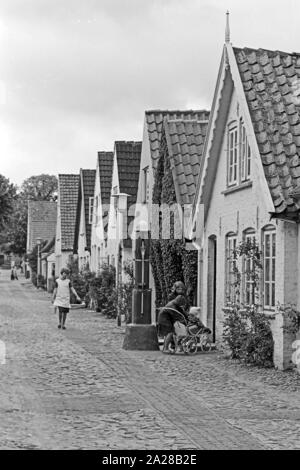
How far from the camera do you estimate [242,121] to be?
17.8 metres

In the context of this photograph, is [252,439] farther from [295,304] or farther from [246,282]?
[246,282]

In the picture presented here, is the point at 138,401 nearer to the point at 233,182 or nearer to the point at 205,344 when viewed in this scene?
the point at 205,344

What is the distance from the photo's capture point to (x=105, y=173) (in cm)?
4016

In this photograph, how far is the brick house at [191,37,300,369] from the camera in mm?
14867

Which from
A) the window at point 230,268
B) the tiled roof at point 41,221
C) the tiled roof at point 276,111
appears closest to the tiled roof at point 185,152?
the window at point 230,268

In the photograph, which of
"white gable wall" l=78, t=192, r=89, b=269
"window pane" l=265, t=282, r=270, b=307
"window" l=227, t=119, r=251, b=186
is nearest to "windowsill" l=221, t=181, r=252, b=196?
"window" l=227, t=119, r=251, b=186

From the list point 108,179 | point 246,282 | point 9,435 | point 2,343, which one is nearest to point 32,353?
point 2,343

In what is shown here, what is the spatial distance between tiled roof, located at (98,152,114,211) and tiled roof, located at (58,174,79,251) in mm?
13566

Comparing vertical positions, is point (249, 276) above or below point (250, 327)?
above

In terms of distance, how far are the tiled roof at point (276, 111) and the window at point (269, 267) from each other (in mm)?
1156

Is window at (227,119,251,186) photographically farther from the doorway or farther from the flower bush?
the doorway

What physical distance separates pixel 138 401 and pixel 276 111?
22.0ft

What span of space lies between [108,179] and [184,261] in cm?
1824

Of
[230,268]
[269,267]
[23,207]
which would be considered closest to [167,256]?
[230,268]
